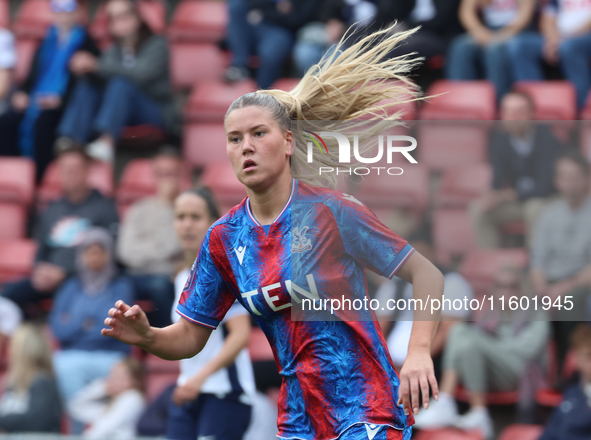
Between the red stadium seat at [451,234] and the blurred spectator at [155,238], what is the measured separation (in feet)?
7.33

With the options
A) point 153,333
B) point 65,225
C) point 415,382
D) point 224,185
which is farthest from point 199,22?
point 415,382

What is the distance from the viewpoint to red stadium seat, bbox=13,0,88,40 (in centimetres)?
851

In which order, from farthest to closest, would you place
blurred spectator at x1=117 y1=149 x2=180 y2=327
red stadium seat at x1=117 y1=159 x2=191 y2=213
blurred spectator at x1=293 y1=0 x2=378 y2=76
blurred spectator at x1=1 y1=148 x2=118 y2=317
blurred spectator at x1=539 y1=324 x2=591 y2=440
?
1. blurred spectator at x1=293 y1=0 x2=378 y2=76
2. red stadium seat at x1=117 y1=159 x2=191 y2=213
3. blurred spectator at x1=1 y1=148 x2=118 y2=317
4. blurred spectator at x1=117 y1=149 x2=180 y2=327
5. blurred spectator at x1=539 y1=324 x2=591 y2=440

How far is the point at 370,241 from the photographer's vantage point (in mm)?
2504

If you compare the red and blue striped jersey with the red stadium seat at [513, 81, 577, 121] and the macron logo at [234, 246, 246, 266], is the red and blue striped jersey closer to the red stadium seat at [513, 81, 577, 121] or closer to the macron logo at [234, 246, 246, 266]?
the macron logo at [234, 246, 246, 266]

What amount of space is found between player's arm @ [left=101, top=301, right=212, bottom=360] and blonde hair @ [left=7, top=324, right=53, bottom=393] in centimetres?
344

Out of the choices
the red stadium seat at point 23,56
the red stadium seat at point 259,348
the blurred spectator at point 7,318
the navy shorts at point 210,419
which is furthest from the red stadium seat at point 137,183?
the navy shorts at point 210,419

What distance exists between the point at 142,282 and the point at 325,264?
12.0 ft

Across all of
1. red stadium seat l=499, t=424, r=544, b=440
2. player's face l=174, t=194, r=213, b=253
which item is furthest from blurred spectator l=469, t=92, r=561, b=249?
player's face l=174, t=194, r=213, b=253

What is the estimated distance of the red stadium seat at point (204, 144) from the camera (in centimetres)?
740

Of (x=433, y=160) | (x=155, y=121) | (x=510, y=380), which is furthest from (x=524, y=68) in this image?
(x=155, y=121)

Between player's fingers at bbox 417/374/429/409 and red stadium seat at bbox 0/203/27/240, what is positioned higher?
red stadium seat at bbox 0/203/27/240

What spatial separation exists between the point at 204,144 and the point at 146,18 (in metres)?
1.62

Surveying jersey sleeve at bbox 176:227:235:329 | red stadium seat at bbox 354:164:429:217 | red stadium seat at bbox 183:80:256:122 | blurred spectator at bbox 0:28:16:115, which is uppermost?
blurred spectator at bbox 0:28:16:115
